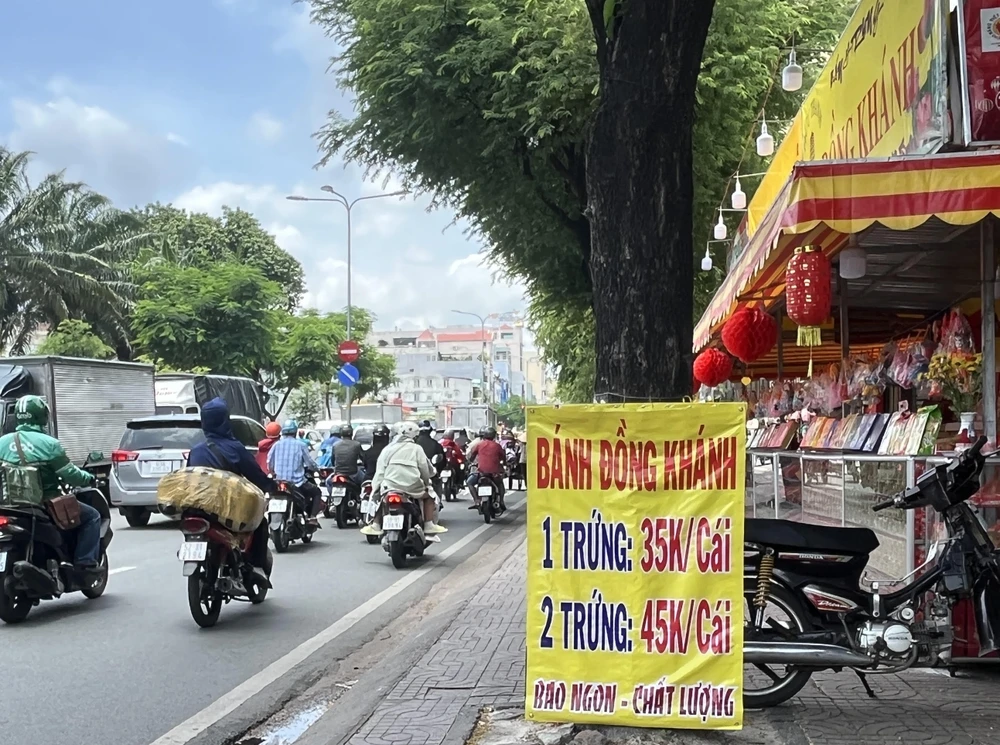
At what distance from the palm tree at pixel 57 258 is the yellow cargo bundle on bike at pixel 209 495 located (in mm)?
30038

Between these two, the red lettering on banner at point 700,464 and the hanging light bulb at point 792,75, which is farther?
the hanging light bulb at point 792,75

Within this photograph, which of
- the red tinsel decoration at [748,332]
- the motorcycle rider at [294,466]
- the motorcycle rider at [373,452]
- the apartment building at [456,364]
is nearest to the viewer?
the red tinsel decoration at [748,332]

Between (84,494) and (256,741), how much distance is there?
4.05 meters

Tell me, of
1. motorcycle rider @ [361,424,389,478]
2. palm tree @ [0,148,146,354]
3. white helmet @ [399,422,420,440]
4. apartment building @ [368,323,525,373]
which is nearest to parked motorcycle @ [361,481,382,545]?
white helmet @ [399,422,420,440]

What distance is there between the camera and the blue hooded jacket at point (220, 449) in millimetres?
7875

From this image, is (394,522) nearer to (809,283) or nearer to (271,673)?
(271,673)

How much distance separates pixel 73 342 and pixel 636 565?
32389mm

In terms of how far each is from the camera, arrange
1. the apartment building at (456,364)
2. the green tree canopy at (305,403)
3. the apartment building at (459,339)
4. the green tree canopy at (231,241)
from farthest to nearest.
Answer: the apartment building at (459,339) < the apartment building at (456,364) < the green tree canopy at (305,403) < the green tree canopy at (231,241)

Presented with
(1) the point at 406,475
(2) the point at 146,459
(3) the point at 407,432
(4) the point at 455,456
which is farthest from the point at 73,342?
(1) the point at 406,475

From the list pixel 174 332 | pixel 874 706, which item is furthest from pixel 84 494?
pixel 174 332

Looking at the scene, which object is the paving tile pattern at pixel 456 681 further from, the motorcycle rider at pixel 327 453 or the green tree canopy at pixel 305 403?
the green tree canopy at pixel 305 403

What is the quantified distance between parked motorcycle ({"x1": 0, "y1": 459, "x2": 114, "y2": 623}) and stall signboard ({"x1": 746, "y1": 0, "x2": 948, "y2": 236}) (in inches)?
243

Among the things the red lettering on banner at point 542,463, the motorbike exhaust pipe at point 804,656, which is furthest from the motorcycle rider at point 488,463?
the red lettering on banner at point 542,463

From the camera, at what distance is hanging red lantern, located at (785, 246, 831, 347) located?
7246mm
